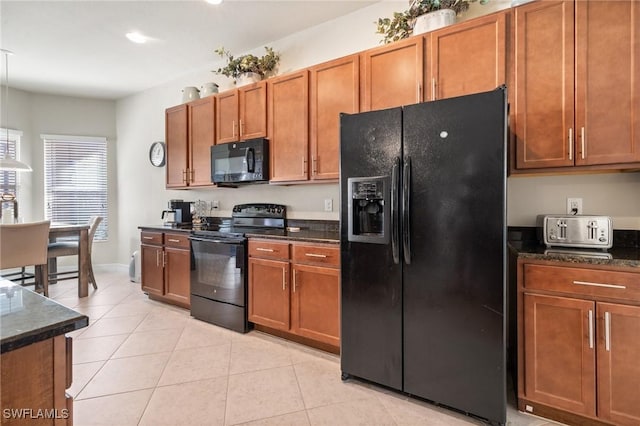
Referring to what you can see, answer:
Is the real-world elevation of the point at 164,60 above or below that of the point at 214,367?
above

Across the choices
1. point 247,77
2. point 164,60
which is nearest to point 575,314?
point 247,77

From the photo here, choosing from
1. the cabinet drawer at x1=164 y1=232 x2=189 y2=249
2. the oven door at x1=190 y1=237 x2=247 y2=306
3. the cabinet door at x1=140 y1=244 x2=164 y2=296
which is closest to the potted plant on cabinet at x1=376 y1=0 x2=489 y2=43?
the oven door at x1=190 y1=237 x2=247 y2=306

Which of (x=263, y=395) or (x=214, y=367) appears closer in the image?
(x=263, y=395)

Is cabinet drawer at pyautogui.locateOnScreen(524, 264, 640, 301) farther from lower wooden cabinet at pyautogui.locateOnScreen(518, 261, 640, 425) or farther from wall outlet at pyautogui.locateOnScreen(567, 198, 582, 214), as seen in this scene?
wall outlet at pyautogui.locateOnScreen(567, 198, 582, 214)

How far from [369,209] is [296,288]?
0.97 metres

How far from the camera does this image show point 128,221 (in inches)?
215

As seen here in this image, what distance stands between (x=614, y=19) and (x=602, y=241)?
1217mm

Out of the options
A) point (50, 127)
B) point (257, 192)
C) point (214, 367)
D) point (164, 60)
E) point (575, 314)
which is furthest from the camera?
point (50, 127)

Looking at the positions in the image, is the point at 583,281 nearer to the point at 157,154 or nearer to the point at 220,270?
the point at 220,270

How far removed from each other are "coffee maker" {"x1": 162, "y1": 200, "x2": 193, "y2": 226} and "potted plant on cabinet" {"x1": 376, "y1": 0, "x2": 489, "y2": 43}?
3057mm

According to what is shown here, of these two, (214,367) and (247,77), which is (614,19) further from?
(214,367)

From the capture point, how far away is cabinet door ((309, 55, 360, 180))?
264 centimetres

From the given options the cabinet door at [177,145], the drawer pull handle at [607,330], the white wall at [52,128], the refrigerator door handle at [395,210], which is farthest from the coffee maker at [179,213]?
the drawer pull handle at [607,330]

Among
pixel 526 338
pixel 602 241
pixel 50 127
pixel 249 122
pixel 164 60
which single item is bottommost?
pixel 526 338
